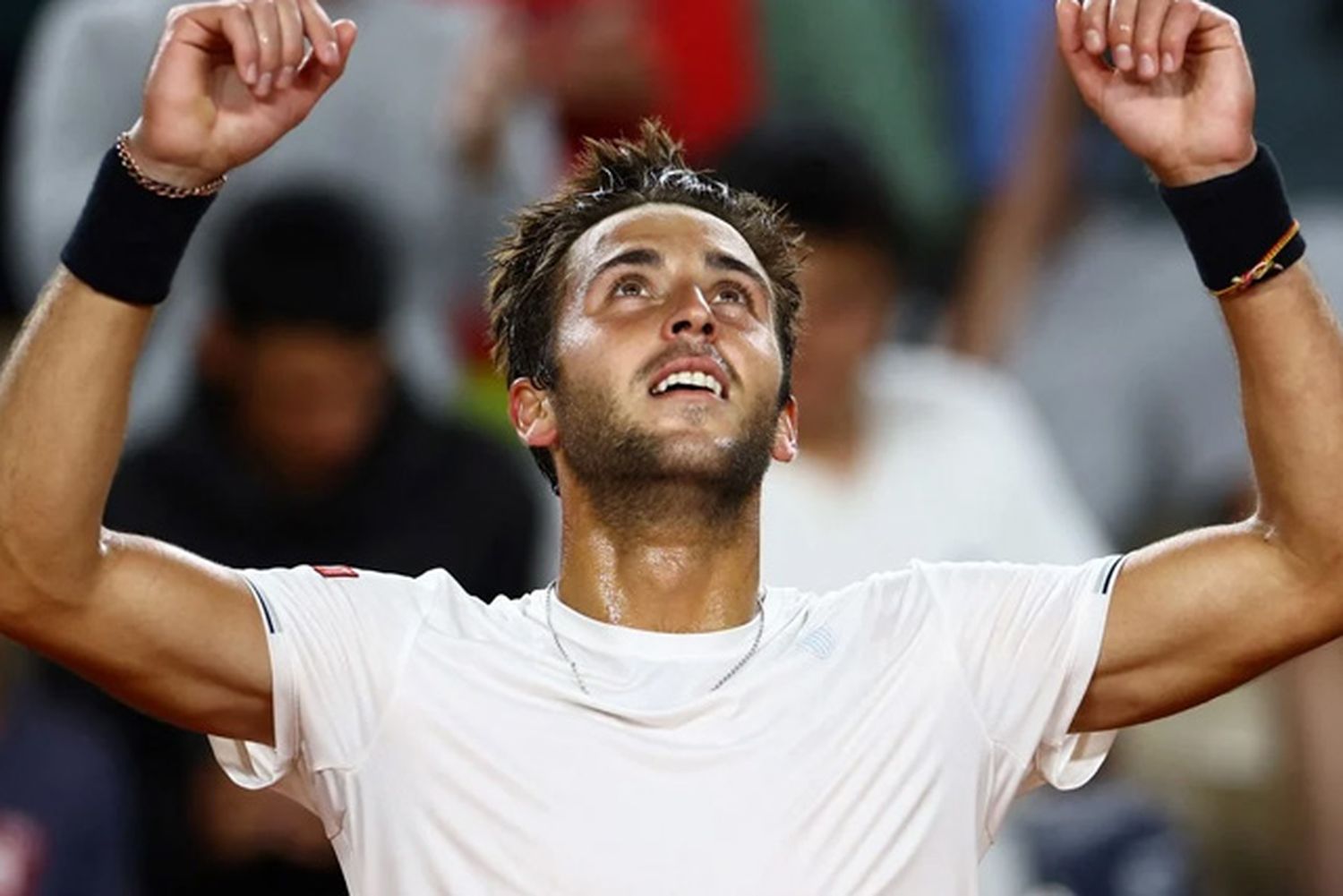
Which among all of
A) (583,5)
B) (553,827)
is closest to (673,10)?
(583,5)

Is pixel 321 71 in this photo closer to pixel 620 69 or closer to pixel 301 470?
pixel 301 470

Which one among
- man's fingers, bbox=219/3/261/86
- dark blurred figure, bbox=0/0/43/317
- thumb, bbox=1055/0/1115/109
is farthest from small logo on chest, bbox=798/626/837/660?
dark blurred figure, bbox=0/0/43/317

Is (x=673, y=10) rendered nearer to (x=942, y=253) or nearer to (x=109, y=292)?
(x=942, y=253)

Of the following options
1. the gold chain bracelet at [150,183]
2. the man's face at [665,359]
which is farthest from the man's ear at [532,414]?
the gold chain bracelet at [150,183]

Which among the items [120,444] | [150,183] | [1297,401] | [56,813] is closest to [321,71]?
[150,183]

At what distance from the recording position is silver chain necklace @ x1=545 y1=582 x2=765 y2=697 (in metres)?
4.59

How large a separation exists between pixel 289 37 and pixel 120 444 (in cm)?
64

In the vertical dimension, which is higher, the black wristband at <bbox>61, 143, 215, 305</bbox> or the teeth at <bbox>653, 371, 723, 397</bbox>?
the black wristband at <bbox>61, 143, 215, 305</bbox>

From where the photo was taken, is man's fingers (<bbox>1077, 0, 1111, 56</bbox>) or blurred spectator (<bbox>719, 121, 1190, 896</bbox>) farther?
blurred spectator (<bbox>719, 121, 1190, 896</bbox>)

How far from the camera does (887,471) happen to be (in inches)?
279

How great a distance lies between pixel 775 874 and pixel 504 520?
3.10 meters

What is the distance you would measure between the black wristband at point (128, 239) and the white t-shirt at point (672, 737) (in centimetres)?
51

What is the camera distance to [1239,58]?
14.9 feet

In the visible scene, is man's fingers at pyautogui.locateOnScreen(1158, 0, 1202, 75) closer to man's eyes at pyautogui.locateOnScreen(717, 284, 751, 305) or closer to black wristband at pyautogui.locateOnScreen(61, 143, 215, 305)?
man's eyes at pyautogui.locateOnScreen(717, 284, 751, 305)
